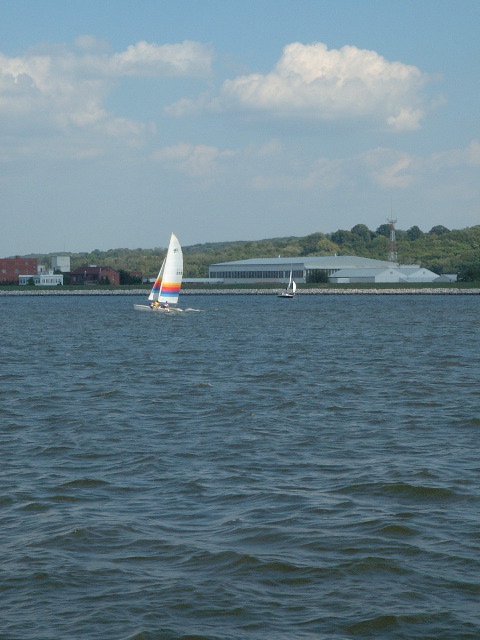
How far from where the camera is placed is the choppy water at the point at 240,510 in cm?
960

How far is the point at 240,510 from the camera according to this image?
13367 mm

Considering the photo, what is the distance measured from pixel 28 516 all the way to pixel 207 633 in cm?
488

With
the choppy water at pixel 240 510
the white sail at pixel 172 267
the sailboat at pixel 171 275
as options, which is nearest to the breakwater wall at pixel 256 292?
the sailboat at pixel 171 275

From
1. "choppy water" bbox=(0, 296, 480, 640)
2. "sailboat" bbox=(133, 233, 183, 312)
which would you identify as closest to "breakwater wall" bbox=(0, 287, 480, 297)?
"sailboat" bbox=(133, 233, 183, 312)

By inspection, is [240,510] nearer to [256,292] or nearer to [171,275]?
[171,275]

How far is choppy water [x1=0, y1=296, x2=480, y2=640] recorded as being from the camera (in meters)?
9.60

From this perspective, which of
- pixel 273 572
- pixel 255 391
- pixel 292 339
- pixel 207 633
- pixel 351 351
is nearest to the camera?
pixel 207 633

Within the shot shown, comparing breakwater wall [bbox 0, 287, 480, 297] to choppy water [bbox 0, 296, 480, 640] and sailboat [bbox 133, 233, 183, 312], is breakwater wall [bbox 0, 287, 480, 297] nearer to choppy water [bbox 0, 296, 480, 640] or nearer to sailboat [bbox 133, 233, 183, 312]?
sailboat [bbox 133, 233, 183, 312]

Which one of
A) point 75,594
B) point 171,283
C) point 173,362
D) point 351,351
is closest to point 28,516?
point 75,594

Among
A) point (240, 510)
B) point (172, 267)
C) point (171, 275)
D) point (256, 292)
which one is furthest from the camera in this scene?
point (256, 292)

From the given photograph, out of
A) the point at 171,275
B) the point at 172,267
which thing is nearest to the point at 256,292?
the point at 171,275

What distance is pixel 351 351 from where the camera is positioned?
44281 mm

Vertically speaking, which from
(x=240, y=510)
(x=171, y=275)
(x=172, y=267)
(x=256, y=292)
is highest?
(x=172, y=267)

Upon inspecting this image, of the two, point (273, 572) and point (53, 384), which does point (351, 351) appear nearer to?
point (53, 384)
